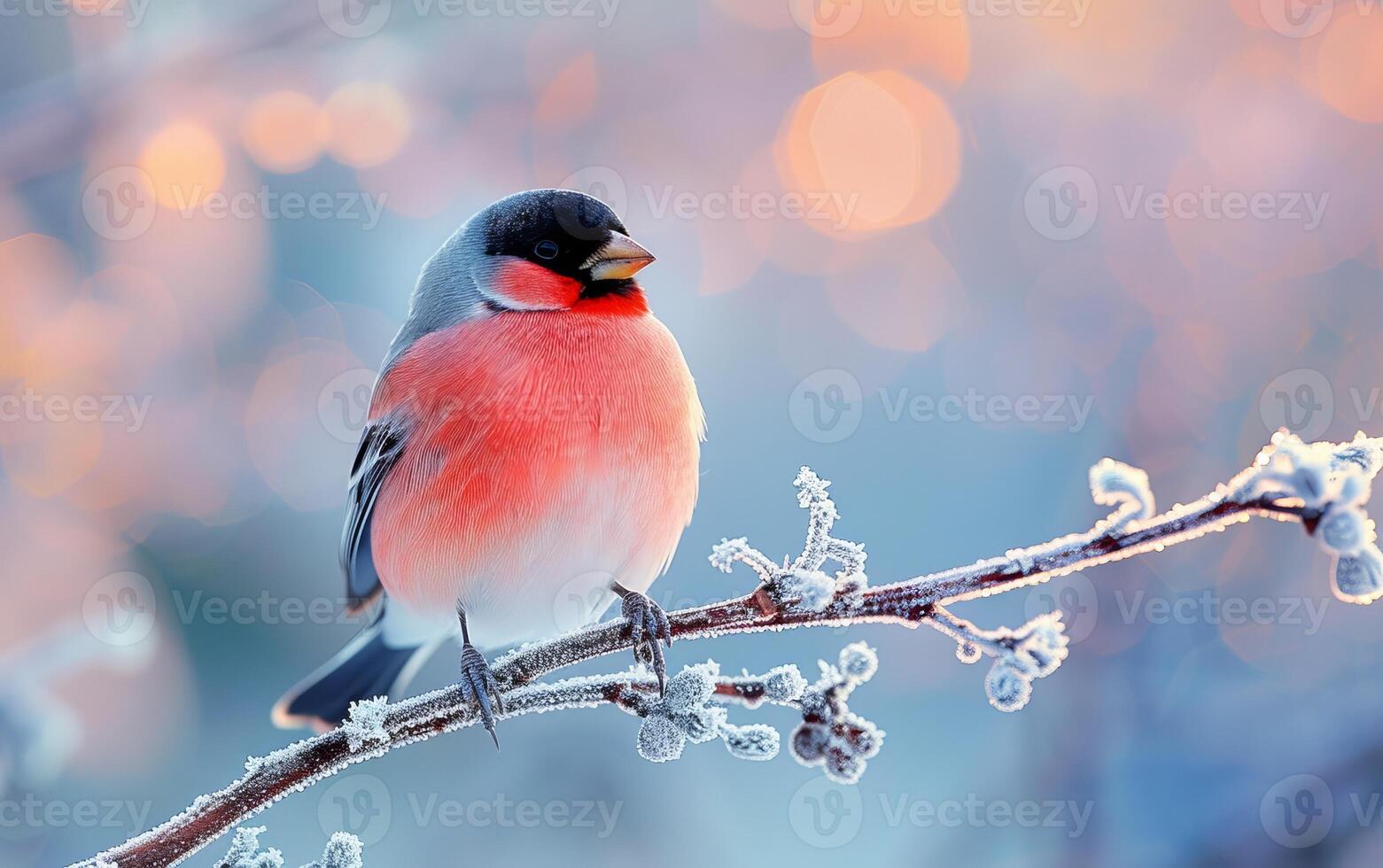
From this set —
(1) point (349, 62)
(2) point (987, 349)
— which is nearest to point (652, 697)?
(1) point (349, 62)

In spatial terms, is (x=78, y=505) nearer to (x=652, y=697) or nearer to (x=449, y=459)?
(x=449, y=459)

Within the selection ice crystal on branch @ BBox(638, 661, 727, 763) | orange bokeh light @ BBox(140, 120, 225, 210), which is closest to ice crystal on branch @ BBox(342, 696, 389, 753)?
ice crystal on branch @ BBox(638, 661, 727, 763)

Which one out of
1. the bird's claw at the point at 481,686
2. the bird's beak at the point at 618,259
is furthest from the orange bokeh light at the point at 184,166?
the bird's claw at the point at 481,686

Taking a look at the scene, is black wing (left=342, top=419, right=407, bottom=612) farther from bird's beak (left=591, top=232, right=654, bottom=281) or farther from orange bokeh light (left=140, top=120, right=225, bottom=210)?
orange bokeh light (left=140, top=120, right=225, bottom=210)

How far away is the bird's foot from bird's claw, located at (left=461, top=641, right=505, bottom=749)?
0.15 m

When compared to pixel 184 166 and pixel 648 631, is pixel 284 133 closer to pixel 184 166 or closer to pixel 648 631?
pixel 184 166

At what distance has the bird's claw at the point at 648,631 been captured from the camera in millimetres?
1073

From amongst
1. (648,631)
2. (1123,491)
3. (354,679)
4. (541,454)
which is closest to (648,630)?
(648,631)

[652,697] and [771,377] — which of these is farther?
[771,377]

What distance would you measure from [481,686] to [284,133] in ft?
6.54

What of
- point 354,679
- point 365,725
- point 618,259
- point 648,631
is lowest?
point 365,725

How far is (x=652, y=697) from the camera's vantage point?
935 millimetres

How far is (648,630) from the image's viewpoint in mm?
1203

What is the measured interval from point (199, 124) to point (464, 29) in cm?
60
